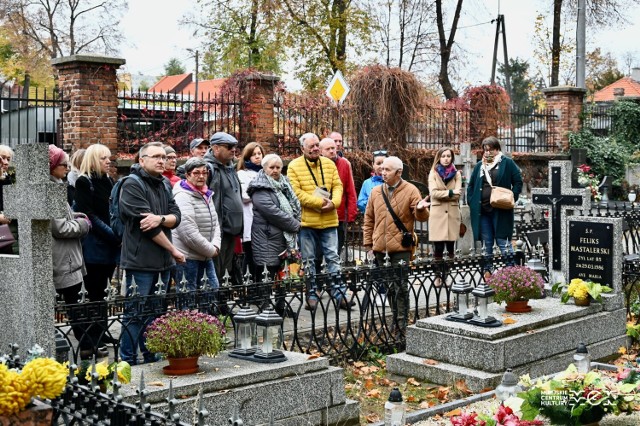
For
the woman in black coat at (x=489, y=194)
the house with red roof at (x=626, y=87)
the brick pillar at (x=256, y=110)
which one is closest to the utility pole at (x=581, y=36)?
the brick pillar at (x=256, y=110)

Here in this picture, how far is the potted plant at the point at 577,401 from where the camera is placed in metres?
5.39

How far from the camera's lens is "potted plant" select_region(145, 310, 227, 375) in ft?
18.5

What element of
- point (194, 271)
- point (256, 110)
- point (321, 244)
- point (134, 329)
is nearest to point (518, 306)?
point (321, 244)

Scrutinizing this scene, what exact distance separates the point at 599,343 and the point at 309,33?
2193 cm

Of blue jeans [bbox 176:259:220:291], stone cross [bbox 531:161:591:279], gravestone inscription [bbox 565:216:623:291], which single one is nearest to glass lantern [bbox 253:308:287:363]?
blue jeans [bbox 176:259:220:291]

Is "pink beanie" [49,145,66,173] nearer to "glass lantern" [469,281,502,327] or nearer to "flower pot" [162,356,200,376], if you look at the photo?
"flower pot" [162,356,200,376]

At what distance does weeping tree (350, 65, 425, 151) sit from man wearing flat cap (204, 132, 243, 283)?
1009cm

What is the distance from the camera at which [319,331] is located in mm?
8836

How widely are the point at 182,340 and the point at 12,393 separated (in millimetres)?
1653

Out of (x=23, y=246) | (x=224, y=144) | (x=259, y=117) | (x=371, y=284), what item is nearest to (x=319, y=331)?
(x=371, y=284)

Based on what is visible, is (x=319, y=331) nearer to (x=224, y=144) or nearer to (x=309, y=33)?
(x=224, y=144)

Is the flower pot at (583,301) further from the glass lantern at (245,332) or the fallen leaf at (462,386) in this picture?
the glass lantern at (245,332)

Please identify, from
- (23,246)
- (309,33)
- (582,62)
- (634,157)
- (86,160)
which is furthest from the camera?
(309,33)

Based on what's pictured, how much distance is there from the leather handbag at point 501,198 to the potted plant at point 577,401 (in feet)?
18.6
